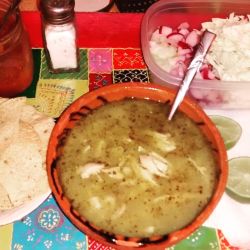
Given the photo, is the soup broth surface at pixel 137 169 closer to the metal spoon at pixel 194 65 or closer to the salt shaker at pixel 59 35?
the metal spoon at pixel 194 65

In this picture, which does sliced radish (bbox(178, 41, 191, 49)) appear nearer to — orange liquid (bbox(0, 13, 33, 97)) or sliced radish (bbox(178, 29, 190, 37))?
→ sliced radish (bbox(178, 29, 190, 37))

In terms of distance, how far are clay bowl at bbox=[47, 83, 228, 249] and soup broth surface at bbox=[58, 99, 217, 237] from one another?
0.03 meters

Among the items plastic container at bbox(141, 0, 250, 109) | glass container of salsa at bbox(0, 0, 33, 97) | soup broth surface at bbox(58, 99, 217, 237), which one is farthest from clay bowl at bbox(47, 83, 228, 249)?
glass container of salsa at bbox(0, 0, 33, 97)

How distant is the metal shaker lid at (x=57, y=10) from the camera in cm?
149

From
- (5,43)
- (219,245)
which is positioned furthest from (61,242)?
(5,43)

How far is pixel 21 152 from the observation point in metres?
1.37

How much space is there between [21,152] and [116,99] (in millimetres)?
344

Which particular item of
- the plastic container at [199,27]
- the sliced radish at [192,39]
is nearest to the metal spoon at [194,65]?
the plastic container at [199,27]

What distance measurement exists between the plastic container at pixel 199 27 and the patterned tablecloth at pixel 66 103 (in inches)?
6.3

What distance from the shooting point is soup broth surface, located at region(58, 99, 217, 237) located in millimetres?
1167

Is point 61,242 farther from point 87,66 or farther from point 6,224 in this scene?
point 87,66

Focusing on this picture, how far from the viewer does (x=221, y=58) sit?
1.66m

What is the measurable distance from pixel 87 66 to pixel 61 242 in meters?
0.73

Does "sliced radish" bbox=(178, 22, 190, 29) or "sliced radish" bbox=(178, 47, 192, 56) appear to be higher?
"sliced radish" bbox=(178, 22, 190, 29)
